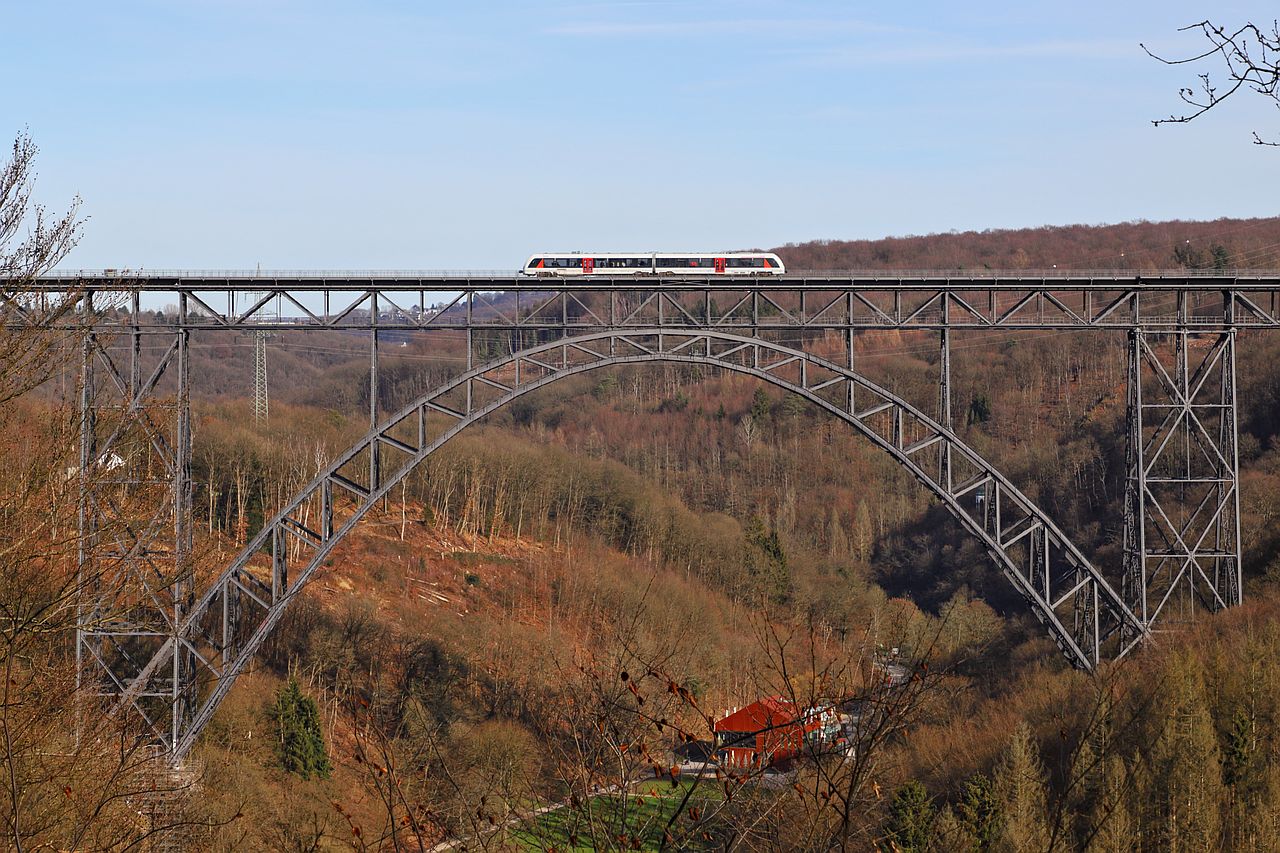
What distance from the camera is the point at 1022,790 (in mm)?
22797

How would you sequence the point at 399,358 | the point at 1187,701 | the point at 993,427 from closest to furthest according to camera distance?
the point at 1187,701 < the point at 993,427 < the point at 399,358

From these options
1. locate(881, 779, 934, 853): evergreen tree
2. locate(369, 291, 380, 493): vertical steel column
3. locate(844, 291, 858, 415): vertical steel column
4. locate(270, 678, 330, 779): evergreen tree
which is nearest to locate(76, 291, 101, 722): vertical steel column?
locate(369, 291, 380, 493): vertical steel column

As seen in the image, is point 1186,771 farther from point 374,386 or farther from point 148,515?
point 148,515

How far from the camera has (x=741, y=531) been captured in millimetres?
67438

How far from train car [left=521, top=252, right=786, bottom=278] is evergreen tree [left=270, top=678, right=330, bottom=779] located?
1342 centimetres

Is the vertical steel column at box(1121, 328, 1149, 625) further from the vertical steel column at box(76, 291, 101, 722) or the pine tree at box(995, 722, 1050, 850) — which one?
the vertical steel column at box(76, 291, 101, 722)

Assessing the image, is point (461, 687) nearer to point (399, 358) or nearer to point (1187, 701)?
point (1187, 701)

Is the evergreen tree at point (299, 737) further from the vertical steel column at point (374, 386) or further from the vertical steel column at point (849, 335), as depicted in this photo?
the vertical steel column at point (849, 335)

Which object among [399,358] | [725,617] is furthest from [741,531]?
[399,358]

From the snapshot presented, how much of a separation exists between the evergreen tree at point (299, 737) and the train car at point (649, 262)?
1342cm

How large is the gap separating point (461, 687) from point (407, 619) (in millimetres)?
6121

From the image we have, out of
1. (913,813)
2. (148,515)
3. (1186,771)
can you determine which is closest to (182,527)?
(148,515)

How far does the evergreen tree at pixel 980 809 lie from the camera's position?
73.1 feet

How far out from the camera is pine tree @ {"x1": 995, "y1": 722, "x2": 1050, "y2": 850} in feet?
69.9
